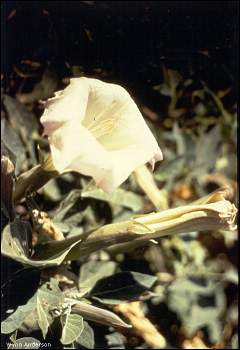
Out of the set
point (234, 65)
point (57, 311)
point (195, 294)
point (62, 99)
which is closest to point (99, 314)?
point (57, 311)

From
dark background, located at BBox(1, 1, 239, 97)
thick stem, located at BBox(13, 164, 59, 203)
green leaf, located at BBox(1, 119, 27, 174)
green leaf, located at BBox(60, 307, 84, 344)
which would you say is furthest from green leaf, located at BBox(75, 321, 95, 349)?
dark background, located at BBox(1, 1, 239, 97)

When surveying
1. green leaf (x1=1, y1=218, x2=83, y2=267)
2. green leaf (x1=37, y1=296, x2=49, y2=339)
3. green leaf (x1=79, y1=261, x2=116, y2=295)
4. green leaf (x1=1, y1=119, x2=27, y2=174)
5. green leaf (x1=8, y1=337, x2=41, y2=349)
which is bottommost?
green leaf (x1=79, y1=261, x2=116, y2=295)

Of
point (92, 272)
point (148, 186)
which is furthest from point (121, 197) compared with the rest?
point (92, 272)

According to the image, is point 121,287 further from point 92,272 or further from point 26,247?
point 26,247

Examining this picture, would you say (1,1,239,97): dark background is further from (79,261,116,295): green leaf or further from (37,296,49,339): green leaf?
(37,296,49,339): green leaf

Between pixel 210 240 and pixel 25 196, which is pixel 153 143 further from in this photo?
pixel 210 240

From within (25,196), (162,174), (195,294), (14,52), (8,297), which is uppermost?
(14,52)
